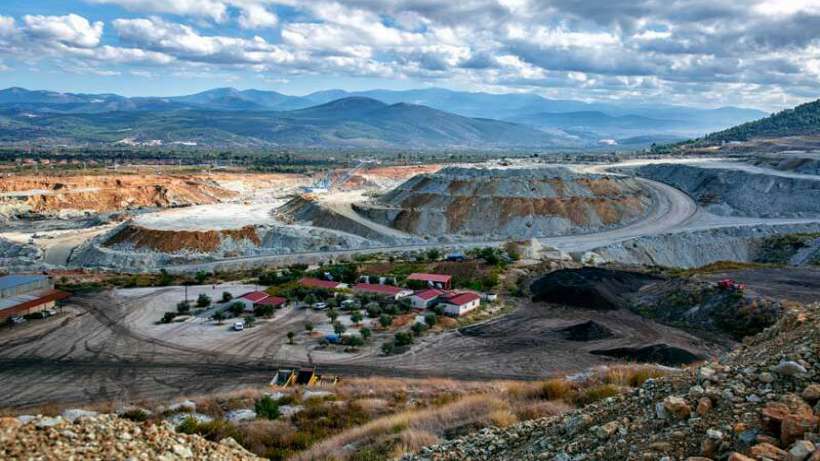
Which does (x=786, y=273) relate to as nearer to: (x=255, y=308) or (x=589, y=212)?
(x=589, y=212)

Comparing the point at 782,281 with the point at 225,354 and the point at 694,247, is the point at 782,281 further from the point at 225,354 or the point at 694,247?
the point at 225,354

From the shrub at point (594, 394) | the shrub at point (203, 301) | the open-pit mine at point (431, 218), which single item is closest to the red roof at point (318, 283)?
the shrub at point (203, 301)

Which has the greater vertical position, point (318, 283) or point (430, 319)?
point (430, 319)

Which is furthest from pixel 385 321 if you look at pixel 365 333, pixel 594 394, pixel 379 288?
pixel 594 394

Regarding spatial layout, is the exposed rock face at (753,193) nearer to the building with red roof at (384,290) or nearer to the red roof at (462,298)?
the red roof at (462,298)

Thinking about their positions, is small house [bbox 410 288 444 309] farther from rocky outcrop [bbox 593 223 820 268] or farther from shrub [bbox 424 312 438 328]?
rocky outcrop [bbox 593 223 820 268]
